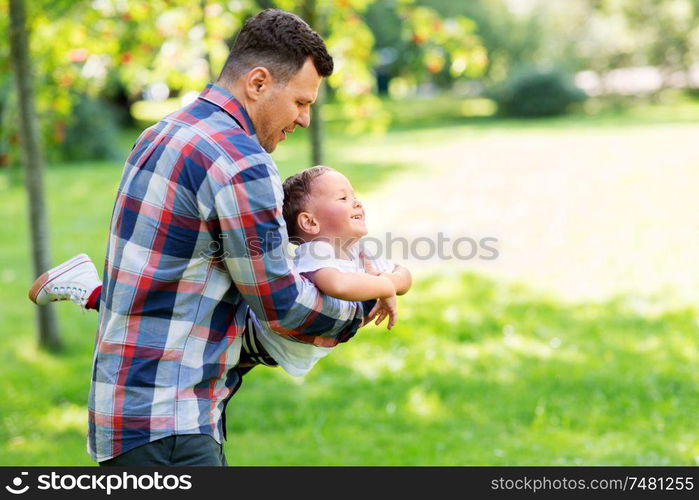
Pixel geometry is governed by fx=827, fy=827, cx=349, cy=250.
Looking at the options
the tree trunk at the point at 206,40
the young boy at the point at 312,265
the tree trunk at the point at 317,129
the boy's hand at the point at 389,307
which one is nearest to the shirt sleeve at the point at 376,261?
the young boy at the point at 312,265

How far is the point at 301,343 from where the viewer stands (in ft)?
7.82

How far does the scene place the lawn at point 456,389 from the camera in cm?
489

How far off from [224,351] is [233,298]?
15cm

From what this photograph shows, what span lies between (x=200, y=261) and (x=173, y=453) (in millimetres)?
533

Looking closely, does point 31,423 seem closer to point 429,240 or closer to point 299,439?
point 299,439

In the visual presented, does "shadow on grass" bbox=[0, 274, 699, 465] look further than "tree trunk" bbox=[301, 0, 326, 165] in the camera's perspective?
No

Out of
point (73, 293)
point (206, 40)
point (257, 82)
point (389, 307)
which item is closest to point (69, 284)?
point (73, 293)

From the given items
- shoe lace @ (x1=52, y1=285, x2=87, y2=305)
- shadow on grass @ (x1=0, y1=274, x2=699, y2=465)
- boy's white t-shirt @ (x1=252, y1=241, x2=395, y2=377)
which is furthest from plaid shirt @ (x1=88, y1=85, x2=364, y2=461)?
shadow on grass @ (x1=0, y1=274, x2=699, y2=465)

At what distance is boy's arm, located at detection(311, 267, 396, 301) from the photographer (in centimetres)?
227

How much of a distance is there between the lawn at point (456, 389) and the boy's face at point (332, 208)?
8.44ft

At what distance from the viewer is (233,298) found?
2.28m

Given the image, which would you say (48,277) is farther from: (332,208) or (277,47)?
(277,47)

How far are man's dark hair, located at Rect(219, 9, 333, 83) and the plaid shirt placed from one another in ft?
0.39

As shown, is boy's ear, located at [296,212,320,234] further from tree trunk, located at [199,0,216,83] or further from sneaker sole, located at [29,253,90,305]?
tree trunk, located at [199,0,216,83]
